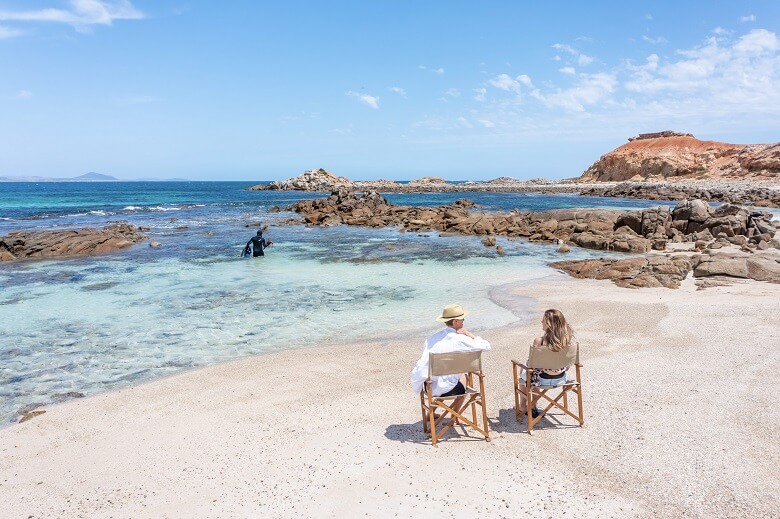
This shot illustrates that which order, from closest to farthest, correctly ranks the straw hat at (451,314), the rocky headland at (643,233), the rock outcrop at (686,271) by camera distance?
the straw hat at (451,314), the rock outcrop at (686,271), the rocky headland at (643,233)

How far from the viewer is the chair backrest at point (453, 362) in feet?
18.4

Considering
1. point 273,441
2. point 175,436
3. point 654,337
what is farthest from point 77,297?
point 654,337

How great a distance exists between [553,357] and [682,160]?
316 feet

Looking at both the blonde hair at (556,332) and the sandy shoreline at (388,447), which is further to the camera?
the blonde hair at (556,332)

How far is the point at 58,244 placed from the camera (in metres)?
23.2

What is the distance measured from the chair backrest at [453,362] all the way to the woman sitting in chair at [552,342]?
2.43 feet

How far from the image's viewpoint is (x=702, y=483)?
479 cm

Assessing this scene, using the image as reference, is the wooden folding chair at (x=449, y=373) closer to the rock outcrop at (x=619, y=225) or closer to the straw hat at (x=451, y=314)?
the straw hat at (x=451, y=314)

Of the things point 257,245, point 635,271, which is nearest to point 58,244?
point 257,245

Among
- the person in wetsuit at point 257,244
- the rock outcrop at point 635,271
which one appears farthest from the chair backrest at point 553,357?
the person in wetsuit at point 257,244

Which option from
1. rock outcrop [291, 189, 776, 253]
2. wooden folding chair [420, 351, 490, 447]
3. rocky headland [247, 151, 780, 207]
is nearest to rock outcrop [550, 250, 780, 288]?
rock outcrop [291, 189, 776, 253]

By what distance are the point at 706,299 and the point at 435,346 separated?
9.25 meters

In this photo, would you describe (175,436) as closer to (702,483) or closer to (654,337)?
(702,483)

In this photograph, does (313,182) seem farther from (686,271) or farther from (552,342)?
(552,342)
